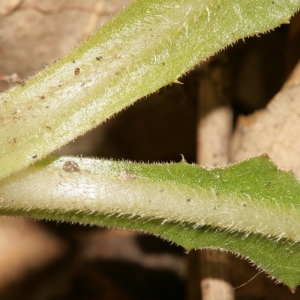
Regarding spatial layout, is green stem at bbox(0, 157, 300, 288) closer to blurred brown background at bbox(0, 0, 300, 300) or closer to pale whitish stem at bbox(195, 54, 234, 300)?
pale whitish stem at bbox(195, 54, 234, 300)

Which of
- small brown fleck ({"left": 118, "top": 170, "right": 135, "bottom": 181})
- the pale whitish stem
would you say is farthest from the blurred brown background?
small brown fleck ({"left": 118, "top": 170, "right": 135, "bottom": 181})

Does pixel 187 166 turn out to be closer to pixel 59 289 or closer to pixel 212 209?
pixel 212 209

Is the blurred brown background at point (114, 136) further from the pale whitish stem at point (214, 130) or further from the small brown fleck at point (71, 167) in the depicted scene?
the small brown fleck at point (71, 167)

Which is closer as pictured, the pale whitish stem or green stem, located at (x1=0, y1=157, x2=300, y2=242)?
green stem, located at (x1=0, y1=157, x2=300, y2=242)

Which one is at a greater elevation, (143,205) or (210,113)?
(210,113)

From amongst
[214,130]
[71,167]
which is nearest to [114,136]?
[214,130]

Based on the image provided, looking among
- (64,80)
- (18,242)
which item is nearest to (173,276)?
(18,242)

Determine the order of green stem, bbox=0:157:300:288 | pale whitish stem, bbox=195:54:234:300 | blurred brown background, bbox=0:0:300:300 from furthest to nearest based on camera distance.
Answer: blurred brown background, bbox=0:0:300:300 < pale whitish stem, bbox=195:54:234:300 < green stem, bbox=0:157:300:288
